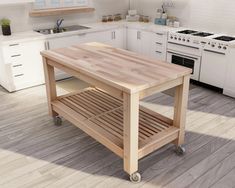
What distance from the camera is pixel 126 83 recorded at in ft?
7.64

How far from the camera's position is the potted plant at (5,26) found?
4.48 metres

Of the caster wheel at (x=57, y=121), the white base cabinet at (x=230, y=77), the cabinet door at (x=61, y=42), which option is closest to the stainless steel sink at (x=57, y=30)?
the cabinet door at (x=61, y=42)

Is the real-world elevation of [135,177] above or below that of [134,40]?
below

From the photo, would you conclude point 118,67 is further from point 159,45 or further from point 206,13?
point 206,13

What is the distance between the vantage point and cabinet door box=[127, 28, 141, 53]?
5645 mm

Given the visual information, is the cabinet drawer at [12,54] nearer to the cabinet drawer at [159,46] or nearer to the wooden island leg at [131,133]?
the cabinet drawer at [159,46]

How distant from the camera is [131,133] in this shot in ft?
7.69

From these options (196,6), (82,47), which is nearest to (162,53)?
(196,6)

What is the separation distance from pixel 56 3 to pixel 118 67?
322cm

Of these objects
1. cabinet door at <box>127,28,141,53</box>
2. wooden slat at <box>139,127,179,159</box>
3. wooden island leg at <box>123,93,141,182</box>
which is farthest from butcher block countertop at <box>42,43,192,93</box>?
cabinet door at <box>127,28,141,53</box>

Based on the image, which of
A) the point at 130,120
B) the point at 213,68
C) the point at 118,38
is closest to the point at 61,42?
the point at 118,38

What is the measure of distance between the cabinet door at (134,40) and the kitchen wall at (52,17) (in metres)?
0.76

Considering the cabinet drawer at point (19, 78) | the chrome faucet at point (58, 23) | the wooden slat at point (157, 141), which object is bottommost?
the wooden slat at point (157, 141)

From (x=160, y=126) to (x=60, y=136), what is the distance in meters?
1.20
